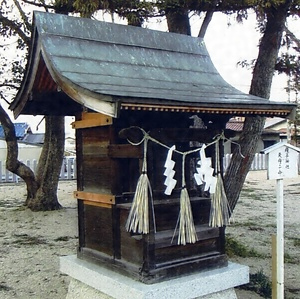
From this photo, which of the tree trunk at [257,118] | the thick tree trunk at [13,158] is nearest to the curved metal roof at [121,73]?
the tree trunk at [257,118]

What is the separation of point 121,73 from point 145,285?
1.73 meters

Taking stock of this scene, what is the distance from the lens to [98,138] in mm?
3947

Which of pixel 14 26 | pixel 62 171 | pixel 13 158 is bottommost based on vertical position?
pixel 62 171

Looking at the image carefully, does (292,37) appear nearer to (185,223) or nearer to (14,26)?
(185,223)

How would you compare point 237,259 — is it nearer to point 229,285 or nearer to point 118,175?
point 229,285

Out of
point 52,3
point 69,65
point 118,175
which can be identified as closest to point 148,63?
point 69,65

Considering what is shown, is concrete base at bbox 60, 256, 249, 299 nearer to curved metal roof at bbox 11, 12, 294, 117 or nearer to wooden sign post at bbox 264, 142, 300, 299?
wooden sign post at bbox 264, 142, 300, 299

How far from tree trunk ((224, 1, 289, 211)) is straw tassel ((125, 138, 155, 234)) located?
3101mm

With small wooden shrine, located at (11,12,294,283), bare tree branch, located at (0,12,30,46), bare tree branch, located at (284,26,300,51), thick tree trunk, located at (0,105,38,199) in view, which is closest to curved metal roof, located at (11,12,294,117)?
small wooden shrine, located at (11,12,294,283)

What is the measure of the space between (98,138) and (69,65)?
0.71 metres

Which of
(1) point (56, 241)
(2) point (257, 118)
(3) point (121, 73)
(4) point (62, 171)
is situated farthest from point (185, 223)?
(4) point (62, 171)

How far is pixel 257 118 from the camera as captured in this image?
634 centimetres

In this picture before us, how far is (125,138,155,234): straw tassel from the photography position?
3328 mm

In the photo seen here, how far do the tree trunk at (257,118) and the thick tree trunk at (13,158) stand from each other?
19.0ft
